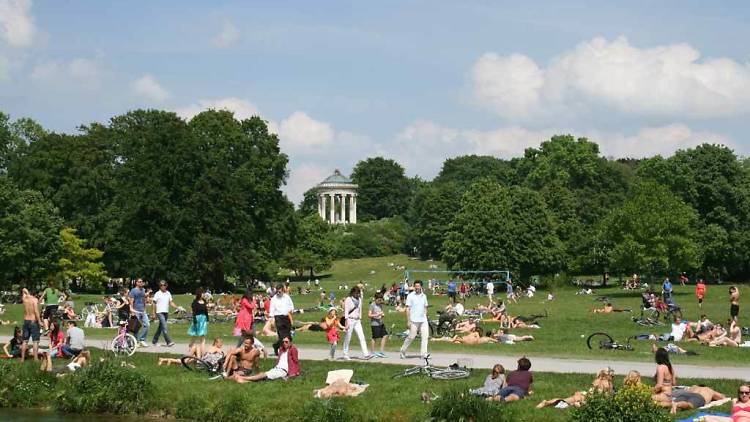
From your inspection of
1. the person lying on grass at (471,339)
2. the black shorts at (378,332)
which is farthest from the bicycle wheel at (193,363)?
the person lying on grass at (471,339)

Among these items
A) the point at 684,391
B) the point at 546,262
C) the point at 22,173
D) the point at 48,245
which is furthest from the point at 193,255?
the point at 684,391

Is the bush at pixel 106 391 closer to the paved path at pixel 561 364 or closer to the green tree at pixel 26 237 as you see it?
the paved path at pixel 561 364

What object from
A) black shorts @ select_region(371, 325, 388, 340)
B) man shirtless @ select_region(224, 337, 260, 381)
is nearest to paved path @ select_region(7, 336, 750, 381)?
black shorts @ select_region(371, 325, 388, 340)

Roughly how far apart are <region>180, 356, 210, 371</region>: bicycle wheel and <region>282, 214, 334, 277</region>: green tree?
83548 millimetres

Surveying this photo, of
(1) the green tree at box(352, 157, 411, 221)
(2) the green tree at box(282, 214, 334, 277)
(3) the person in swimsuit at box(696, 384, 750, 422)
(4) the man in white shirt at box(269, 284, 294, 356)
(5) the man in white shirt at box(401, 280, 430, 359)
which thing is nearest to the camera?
(3) the person in swimsuit at box(696, 384, 750, 422)

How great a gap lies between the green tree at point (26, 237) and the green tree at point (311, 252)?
136 feet

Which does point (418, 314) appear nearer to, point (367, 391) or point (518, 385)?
point (367, 391)

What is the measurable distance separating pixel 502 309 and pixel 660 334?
7646 mm

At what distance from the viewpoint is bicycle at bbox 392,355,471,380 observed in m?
20.0

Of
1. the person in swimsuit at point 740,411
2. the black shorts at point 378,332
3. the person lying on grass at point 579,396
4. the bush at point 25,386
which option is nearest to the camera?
the person in swimsuit at point 740,411

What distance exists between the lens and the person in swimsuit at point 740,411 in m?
15.1

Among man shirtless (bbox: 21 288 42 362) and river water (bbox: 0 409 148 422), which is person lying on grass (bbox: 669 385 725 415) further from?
man shirtless (bbox: 21 288 42 362)

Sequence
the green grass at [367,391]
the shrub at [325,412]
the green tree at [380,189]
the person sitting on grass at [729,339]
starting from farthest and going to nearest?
the green tree at [380,189], the person sitting on grass at [729,339], the green grass at [367,391], the shrub at [325,412]

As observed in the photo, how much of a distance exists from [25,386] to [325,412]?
7.93 meters
